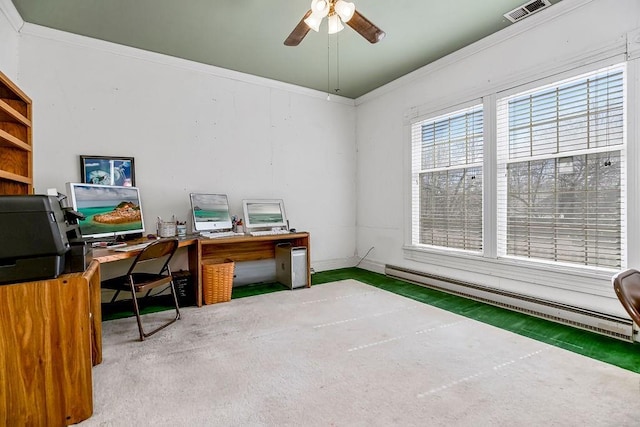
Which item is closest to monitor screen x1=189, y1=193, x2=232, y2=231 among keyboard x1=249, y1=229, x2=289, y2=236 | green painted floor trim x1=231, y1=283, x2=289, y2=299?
keyboard x1=249, y1=229, x2=289, y2=236

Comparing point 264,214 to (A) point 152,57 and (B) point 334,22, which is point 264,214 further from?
(B) point 334,22

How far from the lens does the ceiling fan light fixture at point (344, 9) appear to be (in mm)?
2242

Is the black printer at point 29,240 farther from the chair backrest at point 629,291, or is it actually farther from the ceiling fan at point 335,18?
the chair backrest at point 629,291

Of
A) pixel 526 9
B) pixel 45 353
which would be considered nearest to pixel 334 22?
pixel 526 9

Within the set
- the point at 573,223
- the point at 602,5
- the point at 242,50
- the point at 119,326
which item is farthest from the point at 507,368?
the point at 242,50

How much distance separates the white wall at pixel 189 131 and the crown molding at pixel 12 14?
9 centimetres

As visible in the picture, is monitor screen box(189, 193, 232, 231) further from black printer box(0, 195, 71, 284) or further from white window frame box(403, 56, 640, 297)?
white window frame box(403, 56, 640, 297)

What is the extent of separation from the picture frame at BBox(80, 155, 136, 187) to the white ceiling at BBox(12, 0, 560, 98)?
1.28 metres

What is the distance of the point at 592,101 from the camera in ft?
8.75

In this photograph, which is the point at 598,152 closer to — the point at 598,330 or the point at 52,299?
the point at 598,330

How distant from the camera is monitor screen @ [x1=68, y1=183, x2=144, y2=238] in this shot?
9.41 ft

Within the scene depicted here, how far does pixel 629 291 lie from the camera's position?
156 centimetres

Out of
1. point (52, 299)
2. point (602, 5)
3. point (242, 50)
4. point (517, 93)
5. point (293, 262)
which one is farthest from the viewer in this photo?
point (293, 262)

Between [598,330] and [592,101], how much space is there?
1948 millimetres
